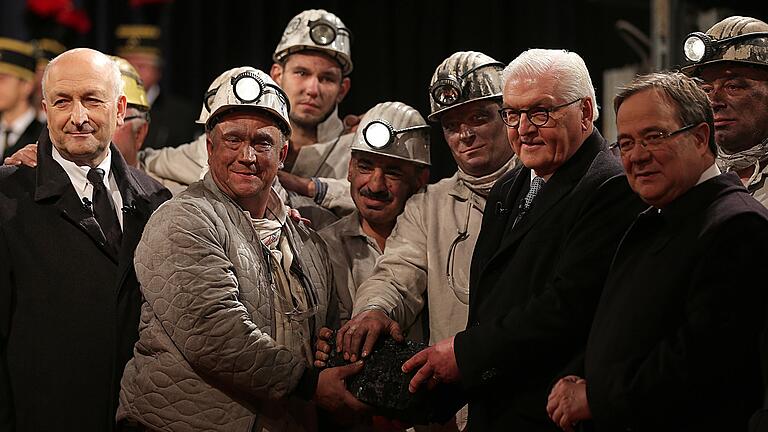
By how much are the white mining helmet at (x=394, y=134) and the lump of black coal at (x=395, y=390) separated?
79 cm

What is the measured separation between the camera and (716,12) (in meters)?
5.92

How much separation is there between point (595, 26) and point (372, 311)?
11.5ft

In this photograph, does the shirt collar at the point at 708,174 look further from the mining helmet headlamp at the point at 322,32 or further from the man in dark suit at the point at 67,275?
the mining helmet headlamp at the point at 322,32

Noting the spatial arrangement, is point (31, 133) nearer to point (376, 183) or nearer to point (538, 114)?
point (376, 183)

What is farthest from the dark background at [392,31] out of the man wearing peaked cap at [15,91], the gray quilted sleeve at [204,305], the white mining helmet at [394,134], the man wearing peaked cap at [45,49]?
the gray quilted sleeve at [204,305]

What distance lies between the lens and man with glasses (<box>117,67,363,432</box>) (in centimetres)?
335

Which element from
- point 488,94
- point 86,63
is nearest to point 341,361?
point 488,94

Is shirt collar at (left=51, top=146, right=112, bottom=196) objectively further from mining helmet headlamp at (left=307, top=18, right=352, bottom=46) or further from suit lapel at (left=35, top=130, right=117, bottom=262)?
mining helmet headlamp at (left=307, top=18, right=352, bottom=46)

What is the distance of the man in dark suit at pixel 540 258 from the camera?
305 centimetres

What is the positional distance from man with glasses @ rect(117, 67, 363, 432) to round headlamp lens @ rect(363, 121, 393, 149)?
0.42m

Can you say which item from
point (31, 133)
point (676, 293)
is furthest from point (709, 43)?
point (31, 133)

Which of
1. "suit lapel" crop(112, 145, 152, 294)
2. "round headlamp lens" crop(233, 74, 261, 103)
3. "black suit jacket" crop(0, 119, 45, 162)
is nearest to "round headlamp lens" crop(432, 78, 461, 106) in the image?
"round headlamp lens" crop(233, 74, 261, 103)

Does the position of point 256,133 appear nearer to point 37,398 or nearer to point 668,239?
point 37,398

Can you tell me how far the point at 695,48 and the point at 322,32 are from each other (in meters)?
1.70
